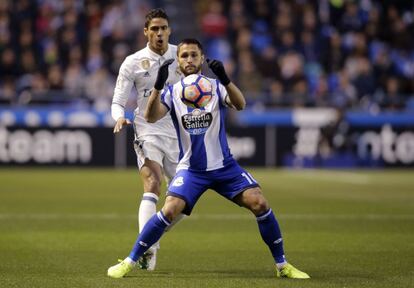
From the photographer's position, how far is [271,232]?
313 inches

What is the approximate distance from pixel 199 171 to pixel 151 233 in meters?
0.65

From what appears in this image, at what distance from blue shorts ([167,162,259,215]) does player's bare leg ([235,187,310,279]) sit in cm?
7

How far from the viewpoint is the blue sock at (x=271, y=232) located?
26.0ft

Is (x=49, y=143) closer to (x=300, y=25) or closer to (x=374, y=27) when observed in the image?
(x=300, y=25)

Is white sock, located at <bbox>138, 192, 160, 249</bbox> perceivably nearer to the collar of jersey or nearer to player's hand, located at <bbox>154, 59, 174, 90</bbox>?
the collar of jersey

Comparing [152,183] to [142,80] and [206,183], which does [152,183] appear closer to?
[142,80]

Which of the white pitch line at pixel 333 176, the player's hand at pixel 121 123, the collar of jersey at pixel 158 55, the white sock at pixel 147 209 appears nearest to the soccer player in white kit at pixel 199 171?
the player's hand at pixel 121 123

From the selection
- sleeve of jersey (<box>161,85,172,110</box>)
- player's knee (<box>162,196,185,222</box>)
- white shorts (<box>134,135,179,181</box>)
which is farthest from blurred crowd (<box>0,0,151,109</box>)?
player's knee (<box>162,196,185,222</box>)

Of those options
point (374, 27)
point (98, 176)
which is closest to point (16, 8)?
point (98, 176)

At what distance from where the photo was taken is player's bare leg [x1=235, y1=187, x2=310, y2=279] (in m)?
7.88

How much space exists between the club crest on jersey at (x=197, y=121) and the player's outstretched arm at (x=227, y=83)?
28 cm

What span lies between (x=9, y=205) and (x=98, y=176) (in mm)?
7546

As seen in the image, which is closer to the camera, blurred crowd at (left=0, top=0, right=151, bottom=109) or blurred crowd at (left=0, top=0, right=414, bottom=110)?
blurred crowd at (left=0, top=0, right=151, bottom=109)

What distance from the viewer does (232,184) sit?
797 centimetres
